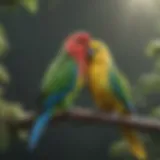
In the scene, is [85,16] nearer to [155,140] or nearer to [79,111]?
[79,111]

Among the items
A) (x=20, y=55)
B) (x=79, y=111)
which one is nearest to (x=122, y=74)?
(x=79, y=111)

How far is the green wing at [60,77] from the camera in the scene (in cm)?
158

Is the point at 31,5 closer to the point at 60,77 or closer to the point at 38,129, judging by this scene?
the point at 60,77

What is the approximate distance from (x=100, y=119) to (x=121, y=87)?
0.36ft

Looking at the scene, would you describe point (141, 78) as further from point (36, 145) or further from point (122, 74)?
point (36, 145)

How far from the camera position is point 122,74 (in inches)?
64.6

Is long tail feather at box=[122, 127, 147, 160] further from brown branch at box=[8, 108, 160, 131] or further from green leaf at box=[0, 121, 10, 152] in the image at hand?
green leaf at box=[0, 121, 10, 152]

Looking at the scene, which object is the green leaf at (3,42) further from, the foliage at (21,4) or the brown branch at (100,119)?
the brown branch at (100,119)

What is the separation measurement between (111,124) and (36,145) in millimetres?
222

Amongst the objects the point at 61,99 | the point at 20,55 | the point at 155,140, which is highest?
the point at 20,55

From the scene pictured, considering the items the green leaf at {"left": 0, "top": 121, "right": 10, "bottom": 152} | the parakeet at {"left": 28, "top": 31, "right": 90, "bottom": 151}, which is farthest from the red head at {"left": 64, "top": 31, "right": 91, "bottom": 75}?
the green leaf at {"left": 0, "top": 121, "right": 10, "bottom": 152}

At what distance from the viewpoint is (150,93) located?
1661 mm

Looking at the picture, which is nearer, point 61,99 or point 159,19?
point 61,99

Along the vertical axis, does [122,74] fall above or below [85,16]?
below
